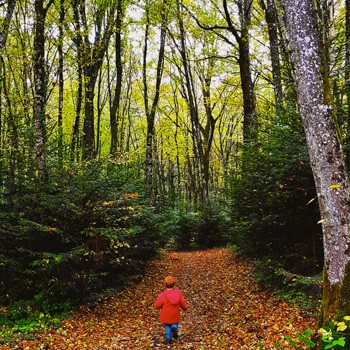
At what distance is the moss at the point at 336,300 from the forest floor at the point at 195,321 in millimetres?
962

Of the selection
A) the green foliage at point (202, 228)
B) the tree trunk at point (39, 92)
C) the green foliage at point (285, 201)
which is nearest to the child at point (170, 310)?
the green foliage at point (285, 201)

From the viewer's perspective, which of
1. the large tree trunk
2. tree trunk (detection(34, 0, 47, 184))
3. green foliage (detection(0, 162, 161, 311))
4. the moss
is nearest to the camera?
the moss

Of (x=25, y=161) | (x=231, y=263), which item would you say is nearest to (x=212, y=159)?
(x=231, y=263)

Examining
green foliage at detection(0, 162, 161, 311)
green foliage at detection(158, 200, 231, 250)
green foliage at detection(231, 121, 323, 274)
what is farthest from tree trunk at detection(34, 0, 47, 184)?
green foliage at detection(158, 200, 231, 250)

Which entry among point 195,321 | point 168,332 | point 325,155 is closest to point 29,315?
point 168,332

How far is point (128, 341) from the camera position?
252 inches

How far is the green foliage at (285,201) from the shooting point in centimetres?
741

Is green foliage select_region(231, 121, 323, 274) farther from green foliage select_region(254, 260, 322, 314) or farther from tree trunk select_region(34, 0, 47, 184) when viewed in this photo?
tree trunk select_region(34, 0, 47, 184)

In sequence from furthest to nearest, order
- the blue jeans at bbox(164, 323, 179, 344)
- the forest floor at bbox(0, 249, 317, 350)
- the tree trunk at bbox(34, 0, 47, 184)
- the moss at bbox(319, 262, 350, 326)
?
the tree trunk at bbox(34, 0, 47, 184) → the blue jeans at bbox(164, 323, 179, 344) → the forest floor at bbox(0, 249, 317, 350) → the moss at bbox(319, 262, 350, 326)

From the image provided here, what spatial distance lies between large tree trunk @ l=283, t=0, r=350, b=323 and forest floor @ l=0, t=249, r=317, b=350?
1339mm

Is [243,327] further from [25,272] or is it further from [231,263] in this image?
[231,263]

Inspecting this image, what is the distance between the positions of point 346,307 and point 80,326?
199 inches

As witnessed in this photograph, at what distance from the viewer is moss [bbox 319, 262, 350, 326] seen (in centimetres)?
417

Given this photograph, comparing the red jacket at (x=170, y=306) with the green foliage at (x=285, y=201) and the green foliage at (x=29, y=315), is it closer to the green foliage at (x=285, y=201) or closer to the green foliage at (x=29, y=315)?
the green foliage at (x=29, y=315)
